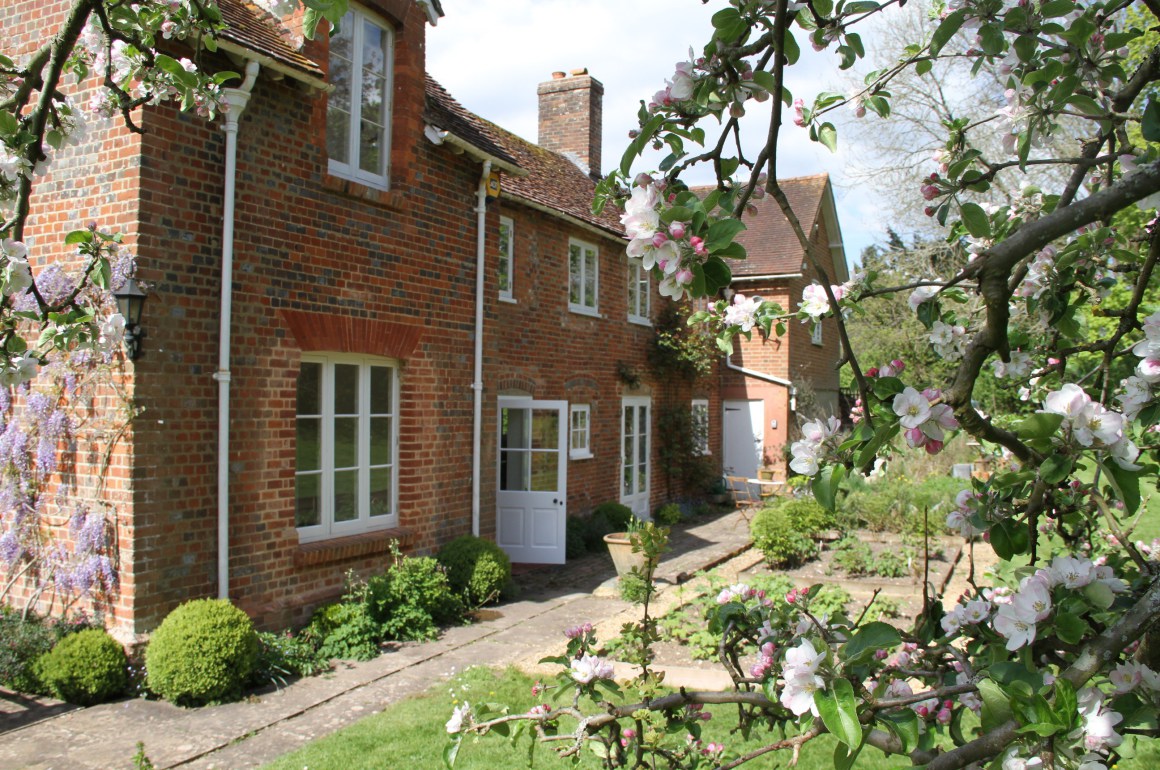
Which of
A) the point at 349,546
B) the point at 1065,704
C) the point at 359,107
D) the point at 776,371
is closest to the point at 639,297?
the point at 776,371

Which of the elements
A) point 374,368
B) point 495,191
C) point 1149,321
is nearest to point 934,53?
point 1149,321

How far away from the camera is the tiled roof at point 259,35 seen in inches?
291

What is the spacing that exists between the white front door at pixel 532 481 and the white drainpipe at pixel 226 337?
15.7ft

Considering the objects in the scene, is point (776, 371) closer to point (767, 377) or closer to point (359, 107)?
point (767, 377)

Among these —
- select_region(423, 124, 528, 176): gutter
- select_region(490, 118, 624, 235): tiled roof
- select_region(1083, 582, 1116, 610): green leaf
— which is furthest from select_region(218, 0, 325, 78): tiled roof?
select_region(1083, 582, 1116, 610): green leaf

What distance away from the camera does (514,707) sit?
6.39 m

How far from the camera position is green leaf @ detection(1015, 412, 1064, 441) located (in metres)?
1.55

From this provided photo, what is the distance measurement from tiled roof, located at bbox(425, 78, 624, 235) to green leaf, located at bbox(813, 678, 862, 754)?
930 centimetres

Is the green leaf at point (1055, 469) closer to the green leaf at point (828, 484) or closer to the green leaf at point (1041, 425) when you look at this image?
the green leaf at point (1041, 425)

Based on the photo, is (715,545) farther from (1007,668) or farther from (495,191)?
(1007,668)

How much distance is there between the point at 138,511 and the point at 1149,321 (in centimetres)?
703

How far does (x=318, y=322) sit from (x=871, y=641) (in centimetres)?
748

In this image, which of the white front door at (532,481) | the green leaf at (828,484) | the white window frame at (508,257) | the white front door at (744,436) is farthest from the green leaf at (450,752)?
the white front door at (744,436)

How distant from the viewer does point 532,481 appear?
1246 centimetres
